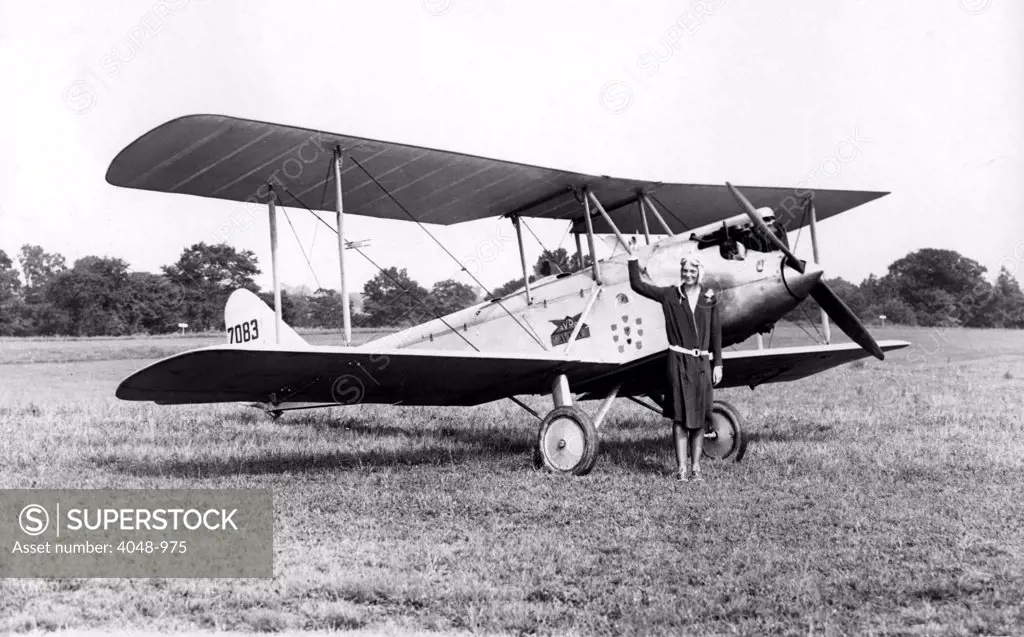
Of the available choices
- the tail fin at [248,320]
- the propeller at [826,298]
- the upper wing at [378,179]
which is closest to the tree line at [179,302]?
the tail fin at [248,320]

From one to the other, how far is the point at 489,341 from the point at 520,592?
4.99m

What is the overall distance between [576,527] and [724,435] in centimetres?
319

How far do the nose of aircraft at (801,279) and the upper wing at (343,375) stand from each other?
170 cm

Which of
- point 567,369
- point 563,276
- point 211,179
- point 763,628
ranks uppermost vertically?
point 211,179

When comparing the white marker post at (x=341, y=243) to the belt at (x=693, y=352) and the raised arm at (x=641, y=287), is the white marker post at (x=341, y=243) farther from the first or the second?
the belt at (x=693, y=352)

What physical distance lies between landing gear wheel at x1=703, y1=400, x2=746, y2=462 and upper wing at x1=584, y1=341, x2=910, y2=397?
50 cm

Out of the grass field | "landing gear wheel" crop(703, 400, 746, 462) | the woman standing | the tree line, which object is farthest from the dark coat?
the tree line

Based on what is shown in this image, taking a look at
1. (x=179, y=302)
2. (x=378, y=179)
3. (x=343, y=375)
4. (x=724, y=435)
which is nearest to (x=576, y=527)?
(x=343, y=375)

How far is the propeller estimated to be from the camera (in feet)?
21.7

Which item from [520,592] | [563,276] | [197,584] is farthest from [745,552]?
[563,276]

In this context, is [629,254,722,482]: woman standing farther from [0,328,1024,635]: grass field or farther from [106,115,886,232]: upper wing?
[106,115,886,232]: upper wing

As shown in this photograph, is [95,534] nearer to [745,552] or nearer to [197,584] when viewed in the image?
[197,584]

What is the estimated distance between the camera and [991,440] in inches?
323

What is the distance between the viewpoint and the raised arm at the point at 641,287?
658cm
